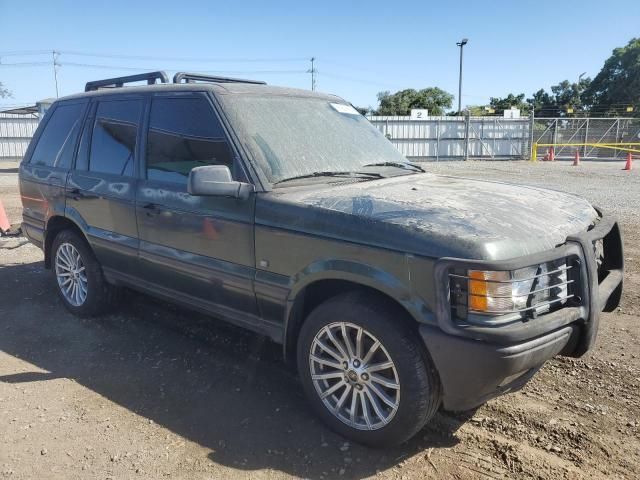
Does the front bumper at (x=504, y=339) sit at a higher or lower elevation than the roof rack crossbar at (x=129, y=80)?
lower

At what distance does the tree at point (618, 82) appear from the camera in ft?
163

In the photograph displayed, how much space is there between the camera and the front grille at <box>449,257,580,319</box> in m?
2.40

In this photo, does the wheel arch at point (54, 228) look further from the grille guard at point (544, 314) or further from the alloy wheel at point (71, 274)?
the grille guard at point (544, 314)

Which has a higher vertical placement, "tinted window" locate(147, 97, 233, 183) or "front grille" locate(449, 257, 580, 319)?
"tinted window" locate(147, 97, 233, 183)

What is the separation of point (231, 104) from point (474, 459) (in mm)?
2647

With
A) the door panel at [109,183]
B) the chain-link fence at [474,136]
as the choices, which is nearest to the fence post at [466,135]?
the chain-link fence at [474,136]

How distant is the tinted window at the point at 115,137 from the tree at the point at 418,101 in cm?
5295

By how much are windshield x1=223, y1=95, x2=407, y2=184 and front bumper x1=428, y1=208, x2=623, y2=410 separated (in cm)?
143

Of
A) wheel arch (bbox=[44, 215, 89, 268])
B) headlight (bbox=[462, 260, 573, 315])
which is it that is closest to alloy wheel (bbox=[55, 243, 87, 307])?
wheel arch (bbox=[44, 215, 89, 268])

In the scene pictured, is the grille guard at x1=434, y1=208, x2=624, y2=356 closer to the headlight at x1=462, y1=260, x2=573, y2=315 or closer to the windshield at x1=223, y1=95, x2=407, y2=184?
the headlight at x1=462, y1=260, x2=573, y2=315

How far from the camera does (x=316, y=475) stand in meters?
2.72

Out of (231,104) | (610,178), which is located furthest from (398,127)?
(231,104)

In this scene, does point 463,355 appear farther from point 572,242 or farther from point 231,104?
point 231,104

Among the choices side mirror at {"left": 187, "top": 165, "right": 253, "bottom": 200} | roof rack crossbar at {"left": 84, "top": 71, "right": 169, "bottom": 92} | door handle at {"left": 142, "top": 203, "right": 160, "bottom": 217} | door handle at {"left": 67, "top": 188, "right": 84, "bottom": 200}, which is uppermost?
roof rack crossbar at {"left": 84, "top": 71, "right": 169, "bottom": 92}
